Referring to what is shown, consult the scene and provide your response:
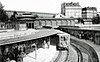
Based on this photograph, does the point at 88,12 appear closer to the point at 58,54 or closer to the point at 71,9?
the point at 71,9

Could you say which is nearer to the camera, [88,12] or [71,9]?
[71,9]

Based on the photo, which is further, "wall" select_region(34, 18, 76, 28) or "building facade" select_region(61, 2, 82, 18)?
"building facade" select_region(61, 2, 82, 18)

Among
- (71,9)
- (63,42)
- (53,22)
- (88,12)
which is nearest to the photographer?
(63,42)

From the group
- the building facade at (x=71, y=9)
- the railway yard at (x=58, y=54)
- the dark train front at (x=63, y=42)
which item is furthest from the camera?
the building facade at (x=71, y=9)

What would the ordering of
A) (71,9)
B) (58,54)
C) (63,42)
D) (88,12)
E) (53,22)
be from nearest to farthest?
1. (58,54)
2. (63,42)
3. (53,22)
4. (71,9)
5. (88,12)

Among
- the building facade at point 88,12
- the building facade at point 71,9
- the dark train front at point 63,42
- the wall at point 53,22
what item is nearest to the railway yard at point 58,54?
the dark train front at point 63,42

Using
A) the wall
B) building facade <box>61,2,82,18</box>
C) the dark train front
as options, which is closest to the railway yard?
the dark train front

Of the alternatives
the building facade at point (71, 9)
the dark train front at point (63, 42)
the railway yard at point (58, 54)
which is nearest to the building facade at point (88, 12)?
the building facade at point (71, 9)

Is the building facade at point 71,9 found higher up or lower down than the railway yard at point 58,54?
higher up

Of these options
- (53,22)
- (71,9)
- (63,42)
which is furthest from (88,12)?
(63,42)

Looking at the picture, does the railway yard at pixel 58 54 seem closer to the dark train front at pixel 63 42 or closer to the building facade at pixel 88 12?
the dark train front at pixel 63 42

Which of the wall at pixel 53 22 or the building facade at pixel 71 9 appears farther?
the building facade at pixel 71 9

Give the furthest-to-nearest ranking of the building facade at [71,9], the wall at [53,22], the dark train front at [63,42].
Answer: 1. the building facade at [71,9]
2. the wall at [53,22]
3. the dark train front at [63,42]

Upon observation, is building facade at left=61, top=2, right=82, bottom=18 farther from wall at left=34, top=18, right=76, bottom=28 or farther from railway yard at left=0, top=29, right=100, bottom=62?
railway yard at left=0, top=29, right=100, bottom=62
